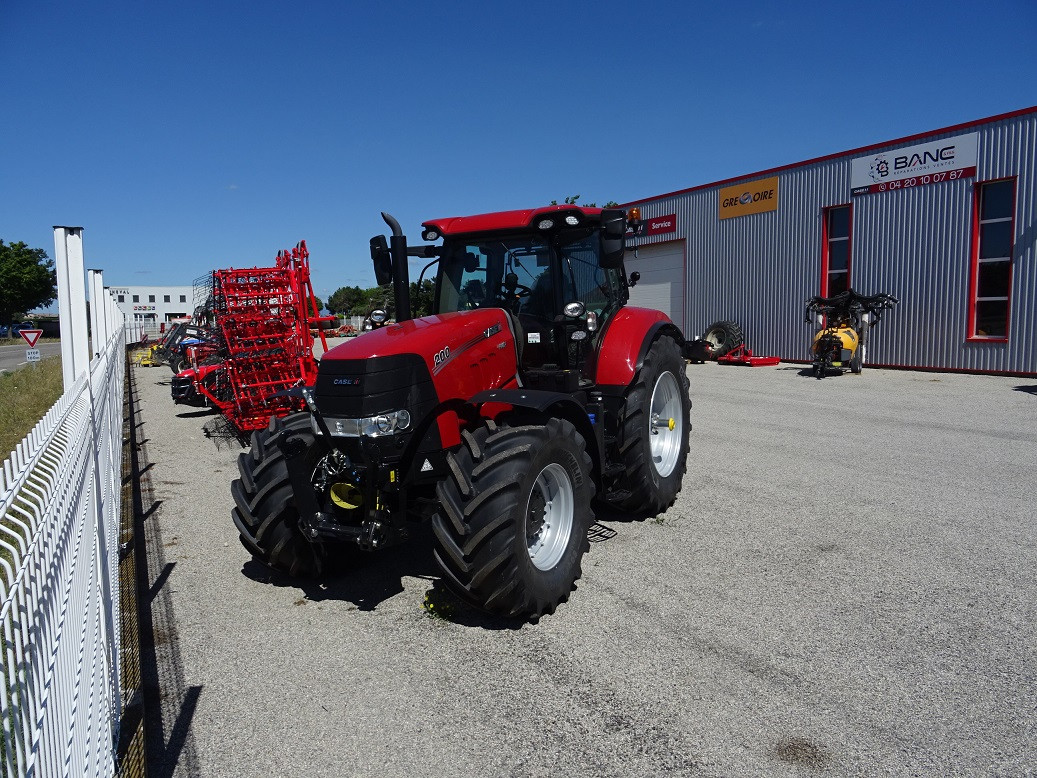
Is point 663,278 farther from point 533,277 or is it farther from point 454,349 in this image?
point 454,349

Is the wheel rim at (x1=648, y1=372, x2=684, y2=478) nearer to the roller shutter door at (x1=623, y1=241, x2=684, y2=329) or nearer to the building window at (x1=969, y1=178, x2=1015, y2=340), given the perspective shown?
the building window at (x1=969, y1=178, x2=1015, y2=340)

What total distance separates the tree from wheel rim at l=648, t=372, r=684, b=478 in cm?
5370

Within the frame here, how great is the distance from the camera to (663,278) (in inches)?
901

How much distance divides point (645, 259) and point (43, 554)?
2293 cm

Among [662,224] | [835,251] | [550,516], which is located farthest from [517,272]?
[662,224]

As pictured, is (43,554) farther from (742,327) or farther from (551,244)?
(742,327)

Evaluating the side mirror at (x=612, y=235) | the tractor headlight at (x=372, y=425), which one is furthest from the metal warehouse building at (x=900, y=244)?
the tractor headlight at (x=372, y=425)

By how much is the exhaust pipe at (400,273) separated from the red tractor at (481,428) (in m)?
0.01

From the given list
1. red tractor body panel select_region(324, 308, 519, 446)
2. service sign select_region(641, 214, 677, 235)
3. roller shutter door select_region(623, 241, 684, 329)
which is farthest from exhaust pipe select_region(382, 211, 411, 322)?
service sign select_region(641, 214, 677, 235)

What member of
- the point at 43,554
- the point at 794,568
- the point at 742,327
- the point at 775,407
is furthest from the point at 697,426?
the point at 742,327

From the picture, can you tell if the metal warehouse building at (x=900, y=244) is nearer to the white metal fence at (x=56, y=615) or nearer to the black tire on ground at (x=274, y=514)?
the black tire on ground at (x=274, y=514)

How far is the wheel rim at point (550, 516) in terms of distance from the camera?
13.3 feet

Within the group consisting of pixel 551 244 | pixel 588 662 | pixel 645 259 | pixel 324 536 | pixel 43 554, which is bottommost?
pixel 588 662

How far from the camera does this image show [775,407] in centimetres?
1119
